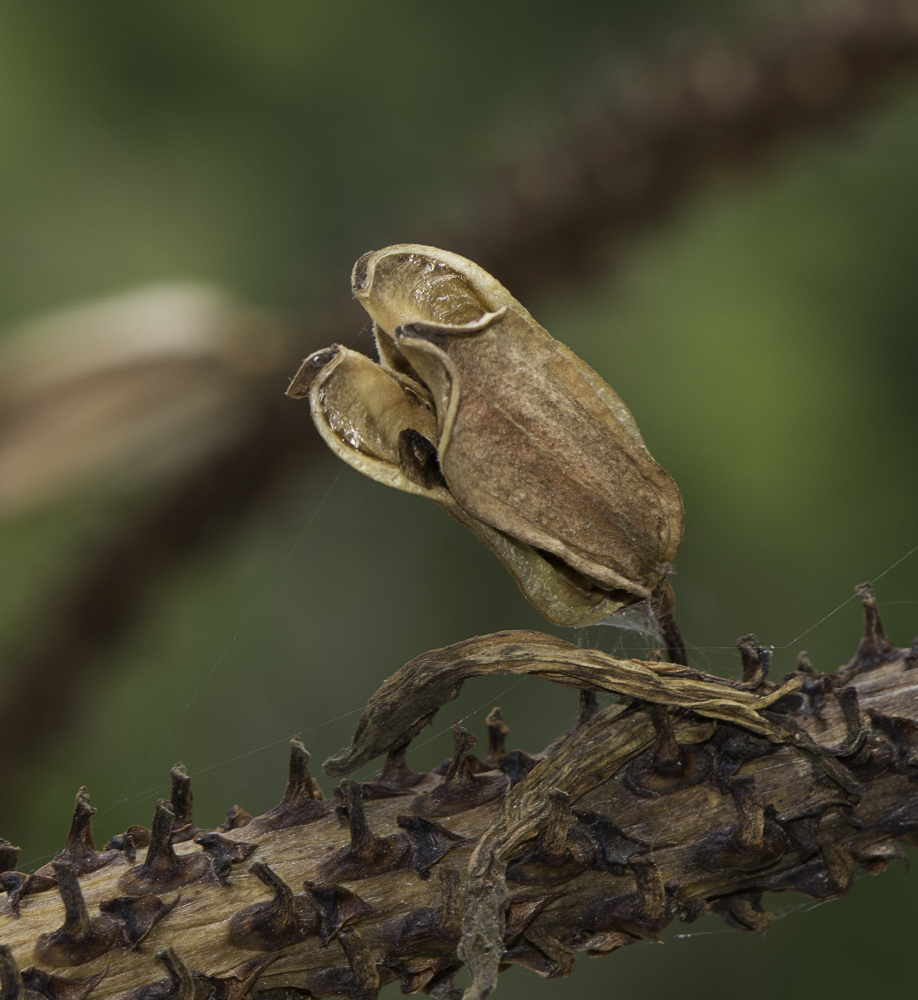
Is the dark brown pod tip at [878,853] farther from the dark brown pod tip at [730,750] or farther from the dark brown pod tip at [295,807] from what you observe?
the dark brown pod tip at [295,807]

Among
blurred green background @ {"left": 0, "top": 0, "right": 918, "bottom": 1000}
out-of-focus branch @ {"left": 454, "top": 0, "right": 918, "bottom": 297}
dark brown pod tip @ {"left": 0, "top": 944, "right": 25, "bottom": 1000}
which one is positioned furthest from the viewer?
blurred green background @ {"left": 0, "top": 0, "right": 918, "bottom": 1000}

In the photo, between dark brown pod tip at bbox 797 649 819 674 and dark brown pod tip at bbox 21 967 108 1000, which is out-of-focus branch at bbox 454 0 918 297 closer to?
dark brown pod tip at bbox 797 649 819 674

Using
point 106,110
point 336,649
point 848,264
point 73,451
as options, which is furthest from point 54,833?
point 848,264

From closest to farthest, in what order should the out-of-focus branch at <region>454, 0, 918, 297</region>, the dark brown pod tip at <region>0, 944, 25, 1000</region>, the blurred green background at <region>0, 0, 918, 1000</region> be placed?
the dark brown pod tip at <region>0, 944, 25, 1000</region>, the out-of-focus branch at <region>454, 0, 918, 297</region>, the blurred green background at <region>0, 0, 918, 1000</region>

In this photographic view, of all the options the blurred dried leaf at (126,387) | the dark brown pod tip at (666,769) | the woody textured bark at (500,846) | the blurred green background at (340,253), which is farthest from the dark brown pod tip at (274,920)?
the blurred green background at (340,253)

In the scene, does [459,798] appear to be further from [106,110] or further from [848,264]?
[106,110]

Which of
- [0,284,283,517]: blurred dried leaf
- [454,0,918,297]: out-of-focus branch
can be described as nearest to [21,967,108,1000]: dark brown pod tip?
[0,284,283,517]: blurred dried leaf
